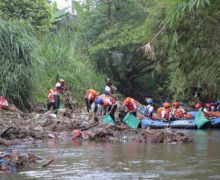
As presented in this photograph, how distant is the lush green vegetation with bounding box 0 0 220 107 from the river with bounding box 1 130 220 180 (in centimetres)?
198

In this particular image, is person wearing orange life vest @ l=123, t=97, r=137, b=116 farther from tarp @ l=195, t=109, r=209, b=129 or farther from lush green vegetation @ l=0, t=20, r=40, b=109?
lush green vegetation @ l=0, t=20, r=40, b=109

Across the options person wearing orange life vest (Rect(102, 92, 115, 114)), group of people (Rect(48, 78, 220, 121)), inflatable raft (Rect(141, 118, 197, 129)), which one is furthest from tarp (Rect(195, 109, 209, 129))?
person wearing orange life vest (Rect(102, 92, 115, 114))

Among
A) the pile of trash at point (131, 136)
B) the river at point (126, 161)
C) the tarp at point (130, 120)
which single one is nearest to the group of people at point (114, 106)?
the tarp at point (130, 120)

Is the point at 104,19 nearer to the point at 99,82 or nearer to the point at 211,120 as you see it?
the point at 99,82

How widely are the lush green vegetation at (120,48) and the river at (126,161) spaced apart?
1985 mm

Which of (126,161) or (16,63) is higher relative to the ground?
(16,63)

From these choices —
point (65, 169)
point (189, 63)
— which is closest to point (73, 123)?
point (189, 63)

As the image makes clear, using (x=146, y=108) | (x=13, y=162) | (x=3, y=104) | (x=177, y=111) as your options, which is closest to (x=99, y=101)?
(x=146, y=108)

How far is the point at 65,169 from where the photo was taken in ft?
29.6

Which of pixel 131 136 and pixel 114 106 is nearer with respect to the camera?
pixel 131 136

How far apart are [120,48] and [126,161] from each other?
81.6 feet

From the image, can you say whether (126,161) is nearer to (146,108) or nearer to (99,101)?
(99,101)

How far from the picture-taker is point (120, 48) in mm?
34500

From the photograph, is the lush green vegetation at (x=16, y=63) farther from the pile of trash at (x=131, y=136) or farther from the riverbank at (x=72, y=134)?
the pile of trash at (x=131, y=136)
